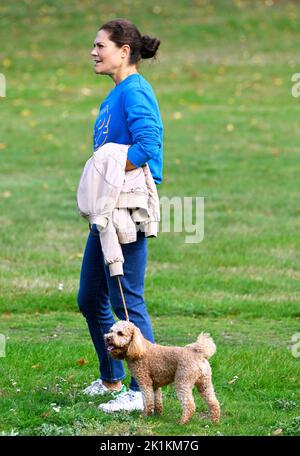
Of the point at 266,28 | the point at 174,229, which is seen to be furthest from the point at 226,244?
the point at 266,28

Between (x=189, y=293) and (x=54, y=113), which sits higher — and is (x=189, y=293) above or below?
below

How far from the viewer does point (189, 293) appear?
30.2 ft

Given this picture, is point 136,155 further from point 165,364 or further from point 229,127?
point 229,127

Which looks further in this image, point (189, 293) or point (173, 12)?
point (173, 12)

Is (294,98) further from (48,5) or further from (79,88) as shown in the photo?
(48,5)

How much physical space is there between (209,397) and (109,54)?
198 centimetres

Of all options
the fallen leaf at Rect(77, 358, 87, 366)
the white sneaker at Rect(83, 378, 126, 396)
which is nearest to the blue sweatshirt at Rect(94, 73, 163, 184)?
the white sneaker at Rect(83, 378, 126, 396)

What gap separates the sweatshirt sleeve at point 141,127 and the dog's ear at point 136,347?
0.92m

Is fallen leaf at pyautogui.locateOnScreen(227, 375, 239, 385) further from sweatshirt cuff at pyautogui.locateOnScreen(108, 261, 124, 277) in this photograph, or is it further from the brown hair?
the brown hair

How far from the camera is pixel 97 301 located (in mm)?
5977

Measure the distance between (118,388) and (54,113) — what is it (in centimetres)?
1391

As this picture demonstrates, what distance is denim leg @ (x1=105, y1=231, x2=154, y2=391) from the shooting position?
5641 mm

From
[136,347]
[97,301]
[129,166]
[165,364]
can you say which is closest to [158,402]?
[165,364]

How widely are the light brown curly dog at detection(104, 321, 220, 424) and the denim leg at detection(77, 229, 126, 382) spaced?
0.58 m
